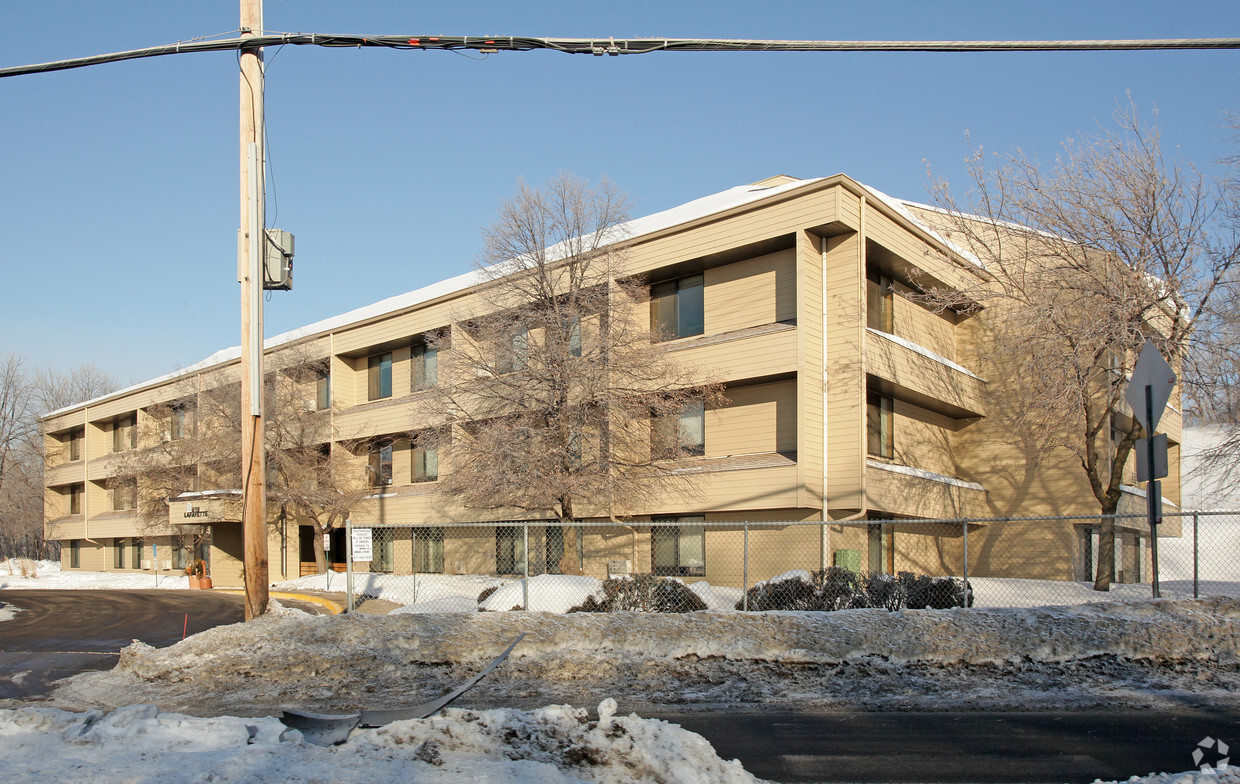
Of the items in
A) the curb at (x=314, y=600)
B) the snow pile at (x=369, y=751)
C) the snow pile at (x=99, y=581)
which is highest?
the snow pile at (x=369, y=751)

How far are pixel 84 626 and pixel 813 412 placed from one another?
56.1 feet

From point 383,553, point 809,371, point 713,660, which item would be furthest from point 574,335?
point 713,660

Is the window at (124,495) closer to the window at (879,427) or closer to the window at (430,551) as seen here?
the window at (430,551)

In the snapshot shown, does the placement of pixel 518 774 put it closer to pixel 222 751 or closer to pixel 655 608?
pixel 222 751

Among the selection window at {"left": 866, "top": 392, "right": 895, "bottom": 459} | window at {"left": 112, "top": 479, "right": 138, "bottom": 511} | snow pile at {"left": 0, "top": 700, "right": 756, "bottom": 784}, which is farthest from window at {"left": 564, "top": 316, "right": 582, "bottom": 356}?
window at {"left": 112, "top": 479, "right": 138, "bottom": 511}

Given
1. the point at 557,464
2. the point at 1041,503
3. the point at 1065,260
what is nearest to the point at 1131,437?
the point at 1065,260

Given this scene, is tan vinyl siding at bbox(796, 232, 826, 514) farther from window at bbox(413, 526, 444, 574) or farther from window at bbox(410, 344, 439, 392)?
window at bbox(410, 344, 439, 392)

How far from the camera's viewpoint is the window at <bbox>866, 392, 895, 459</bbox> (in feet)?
84.5

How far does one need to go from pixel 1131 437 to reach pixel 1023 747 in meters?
16.4

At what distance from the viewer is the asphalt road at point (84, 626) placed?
13.8 metres

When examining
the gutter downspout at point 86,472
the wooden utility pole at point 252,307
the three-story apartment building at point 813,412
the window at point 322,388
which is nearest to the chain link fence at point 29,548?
the gutter downspout at point 86,472

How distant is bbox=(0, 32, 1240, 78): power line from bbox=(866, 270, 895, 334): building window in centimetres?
1678

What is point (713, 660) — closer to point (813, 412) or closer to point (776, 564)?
point (776, 564)

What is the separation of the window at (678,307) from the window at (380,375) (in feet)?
45.8
